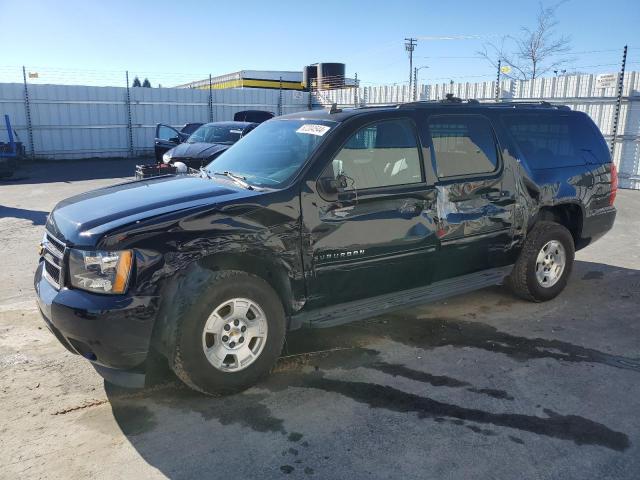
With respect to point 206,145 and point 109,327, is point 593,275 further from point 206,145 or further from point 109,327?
point 206,145

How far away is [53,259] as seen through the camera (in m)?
3.58

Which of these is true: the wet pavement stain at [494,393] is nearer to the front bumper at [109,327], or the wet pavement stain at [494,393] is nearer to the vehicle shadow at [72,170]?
the front bumper at [109,327]

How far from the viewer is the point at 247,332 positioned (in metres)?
3.62

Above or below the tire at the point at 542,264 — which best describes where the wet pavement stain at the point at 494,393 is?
below

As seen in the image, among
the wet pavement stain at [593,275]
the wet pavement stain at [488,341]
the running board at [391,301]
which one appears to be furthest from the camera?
the wet pavement stain at [593,275]

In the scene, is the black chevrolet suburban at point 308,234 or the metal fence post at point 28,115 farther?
the metal fence post at point 28,115

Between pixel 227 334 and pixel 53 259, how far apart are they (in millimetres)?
1261

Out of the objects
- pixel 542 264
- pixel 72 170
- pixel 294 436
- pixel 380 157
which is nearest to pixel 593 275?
pixel 542 264

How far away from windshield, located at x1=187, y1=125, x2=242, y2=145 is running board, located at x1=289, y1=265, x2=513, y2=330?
8.66m

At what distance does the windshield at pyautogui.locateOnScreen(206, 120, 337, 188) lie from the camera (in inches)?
157

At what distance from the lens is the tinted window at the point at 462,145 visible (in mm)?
4535

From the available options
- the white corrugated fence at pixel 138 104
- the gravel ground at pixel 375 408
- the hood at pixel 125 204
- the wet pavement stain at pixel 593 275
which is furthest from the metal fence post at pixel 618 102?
the hood at pixel 125 204

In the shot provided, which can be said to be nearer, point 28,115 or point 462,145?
point 462,145

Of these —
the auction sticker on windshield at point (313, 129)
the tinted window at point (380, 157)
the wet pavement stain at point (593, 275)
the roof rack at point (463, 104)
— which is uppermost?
the roof rack at point (463, 104)
